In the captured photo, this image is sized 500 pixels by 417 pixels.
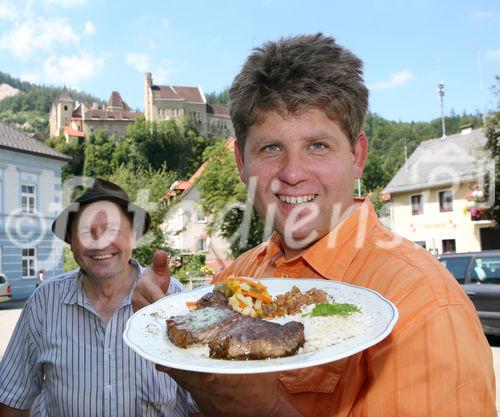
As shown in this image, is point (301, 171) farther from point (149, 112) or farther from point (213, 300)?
point (149, 112)

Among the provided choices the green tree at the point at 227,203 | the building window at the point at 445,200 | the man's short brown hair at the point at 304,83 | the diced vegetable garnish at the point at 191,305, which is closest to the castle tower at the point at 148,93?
the green tree at the point at 227,203

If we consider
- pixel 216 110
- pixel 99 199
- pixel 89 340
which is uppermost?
pixel 216 110

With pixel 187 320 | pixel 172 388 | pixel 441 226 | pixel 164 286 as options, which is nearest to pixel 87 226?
pixel 172 388

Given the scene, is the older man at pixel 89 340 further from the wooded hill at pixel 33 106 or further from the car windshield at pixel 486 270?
the wooded hill at pixel 33 106

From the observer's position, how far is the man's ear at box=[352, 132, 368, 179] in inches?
81.0

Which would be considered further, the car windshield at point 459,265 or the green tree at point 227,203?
the green tree at point 227,203

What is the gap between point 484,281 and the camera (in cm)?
1105

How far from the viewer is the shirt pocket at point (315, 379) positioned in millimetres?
1651

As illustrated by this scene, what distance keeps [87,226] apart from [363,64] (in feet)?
7.70

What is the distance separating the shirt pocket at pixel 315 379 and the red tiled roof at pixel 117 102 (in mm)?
159909

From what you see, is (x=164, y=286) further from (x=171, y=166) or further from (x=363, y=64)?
(x=171, y=166)

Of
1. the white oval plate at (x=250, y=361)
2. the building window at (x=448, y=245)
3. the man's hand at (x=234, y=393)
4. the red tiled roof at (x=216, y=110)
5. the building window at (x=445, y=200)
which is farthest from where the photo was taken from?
the red tiled roof at (x=216, y=110)

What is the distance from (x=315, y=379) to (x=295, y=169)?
674 mm

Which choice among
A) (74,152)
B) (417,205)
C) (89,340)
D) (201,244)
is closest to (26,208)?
(417,205)
